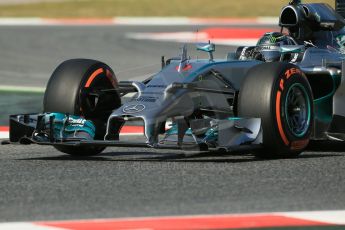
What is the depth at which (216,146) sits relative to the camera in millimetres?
8617

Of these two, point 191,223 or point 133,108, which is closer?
point 191,223

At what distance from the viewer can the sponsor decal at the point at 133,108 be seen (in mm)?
8781

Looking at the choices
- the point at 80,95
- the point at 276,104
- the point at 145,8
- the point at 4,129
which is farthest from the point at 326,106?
the point at 145,8

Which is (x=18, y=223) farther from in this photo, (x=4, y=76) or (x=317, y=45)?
(x=4, y=76)

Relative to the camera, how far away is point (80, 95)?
371 inches

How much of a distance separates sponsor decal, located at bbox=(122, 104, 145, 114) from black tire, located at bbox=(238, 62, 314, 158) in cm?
85

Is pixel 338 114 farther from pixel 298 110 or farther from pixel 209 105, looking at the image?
pixel 209 105

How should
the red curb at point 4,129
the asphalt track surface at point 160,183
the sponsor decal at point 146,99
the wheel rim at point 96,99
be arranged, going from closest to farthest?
the asphalt track surface at point 160,183, the sponsor decal at point 146,99, the wheel rim at point 96,99, the red curb at point 4,129

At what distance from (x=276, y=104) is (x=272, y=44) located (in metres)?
1.70

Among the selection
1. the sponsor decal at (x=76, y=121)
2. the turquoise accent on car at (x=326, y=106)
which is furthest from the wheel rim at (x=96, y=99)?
the turquoise accent on car at (x=326, y=106)

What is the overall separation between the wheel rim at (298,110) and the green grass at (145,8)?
2906cm

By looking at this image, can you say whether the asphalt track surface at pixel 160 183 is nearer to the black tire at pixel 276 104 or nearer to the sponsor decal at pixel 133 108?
the black tire at pixel 276 104

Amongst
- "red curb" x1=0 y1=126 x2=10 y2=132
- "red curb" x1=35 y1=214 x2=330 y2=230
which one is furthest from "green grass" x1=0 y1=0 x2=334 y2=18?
"red curb" x1=35 y1=214 x2=330 y2=230

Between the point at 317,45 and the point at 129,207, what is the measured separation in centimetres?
473
